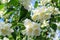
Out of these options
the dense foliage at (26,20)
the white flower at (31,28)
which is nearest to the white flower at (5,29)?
the dense foliage at (26,20)

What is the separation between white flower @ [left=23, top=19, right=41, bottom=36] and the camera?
5.04ft

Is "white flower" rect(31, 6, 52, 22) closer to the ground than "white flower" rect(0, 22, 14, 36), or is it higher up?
higher up

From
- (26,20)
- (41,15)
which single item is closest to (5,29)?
(26,20)

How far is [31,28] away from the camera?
1557mm

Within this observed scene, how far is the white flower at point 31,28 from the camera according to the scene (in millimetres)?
1536

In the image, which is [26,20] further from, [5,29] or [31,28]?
[5,29]

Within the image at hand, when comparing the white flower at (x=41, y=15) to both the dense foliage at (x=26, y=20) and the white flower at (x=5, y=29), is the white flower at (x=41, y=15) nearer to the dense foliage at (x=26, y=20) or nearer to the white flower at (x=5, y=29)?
the dense foliage at (x=26, y=20)

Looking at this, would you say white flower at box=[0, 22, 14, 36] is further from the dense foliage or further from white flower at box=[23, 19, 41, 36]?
white flower at box=[23, 19, 41, 36]

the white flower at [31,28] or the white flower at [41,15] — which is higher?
the white flower at [41,15]

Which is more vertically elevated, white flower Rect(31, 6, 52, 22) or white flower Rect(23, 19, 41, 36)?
white flower Rect(31, 6, 52, 22)

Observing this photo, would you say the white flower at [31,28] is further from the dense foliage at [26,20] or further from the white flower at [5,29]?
the white flower at [5,29]

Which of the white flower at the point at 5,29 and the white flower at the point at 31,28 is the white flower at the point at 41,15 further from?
the white flower at the point at 5,29

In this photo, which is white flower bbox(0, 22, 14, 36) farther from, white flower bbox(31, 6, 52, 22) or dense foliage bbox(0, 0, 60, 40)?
white flower bbox(31, 6, 52, 22)

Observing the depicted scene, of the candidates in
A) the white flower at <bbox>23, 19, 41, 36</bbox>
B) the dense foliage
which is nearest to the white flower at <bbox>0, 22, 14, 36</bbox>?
the dense foliage
